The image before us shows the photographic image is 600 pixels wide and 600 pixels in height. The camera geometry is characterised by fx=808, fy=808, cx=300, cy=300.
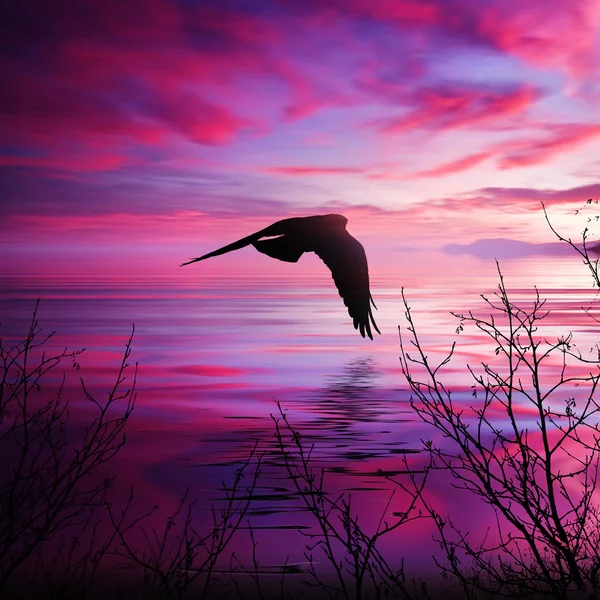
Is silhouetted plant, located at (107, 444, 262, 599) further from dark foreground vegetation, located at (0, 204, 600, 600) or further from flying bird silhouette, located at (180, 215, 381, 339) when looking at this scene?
flying bird silhouette, located at (180, 215, 381, 339)

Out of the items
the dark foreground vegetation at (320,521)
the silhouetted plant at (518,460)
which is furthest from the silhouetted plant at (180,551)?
the silhouetted plant at (518,460)

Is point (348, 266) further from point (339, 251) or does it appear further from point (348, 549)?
point (348, 549)

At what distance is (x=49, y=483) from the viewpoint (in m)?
21.5

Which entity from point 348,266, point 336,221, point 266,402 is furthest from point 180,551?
point 266,402

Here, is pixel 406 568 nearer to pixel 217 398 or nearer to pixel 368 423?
pixel 368 423

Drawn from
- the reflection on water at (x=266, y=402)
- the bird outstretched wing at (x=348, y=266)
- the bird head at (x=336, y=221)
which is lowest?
the reflection on water at (x=266, y=402)

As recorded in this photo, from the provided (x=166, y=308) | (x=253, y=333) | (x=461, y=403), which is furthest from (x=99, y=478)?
(x=166, y=308)

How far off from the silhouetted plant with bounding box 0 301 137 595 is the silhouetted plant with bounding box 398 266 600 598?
2.47 metres

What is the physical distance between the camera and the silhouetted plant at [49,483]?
5246 millimetres

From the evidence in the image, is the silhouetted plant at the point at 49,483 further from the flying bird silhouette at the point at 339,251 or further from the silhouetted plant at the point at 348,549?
the flying bird silhouette at the point at 339,251

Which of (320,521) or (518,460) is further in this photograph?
(518,460)

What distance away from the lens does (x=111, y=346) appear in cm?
5188

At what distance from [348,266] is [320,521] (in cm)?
297

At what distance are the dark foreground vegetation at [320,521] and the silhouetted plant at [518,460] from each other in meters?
0.04
